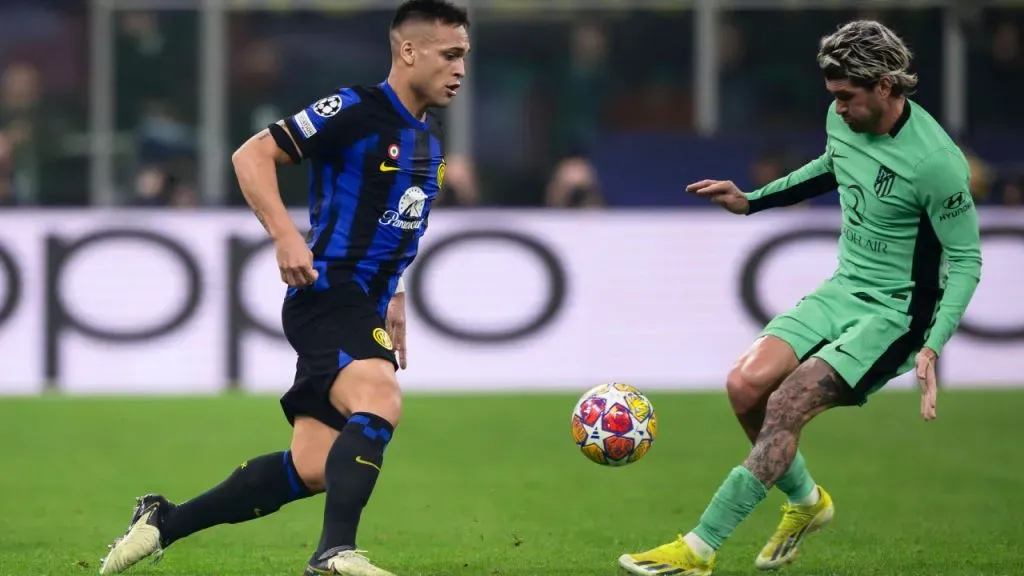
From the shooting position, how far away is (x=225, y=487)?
6.36 meters

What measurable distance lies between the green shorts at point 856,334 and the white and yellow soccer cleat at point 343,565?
6.54 ft

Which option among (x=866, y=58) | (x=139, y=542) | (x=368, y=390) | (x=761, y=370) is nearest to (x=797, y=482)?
(x=761, y=370)

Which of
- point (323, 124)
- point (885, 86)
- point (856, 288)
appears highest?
point (885, 86)

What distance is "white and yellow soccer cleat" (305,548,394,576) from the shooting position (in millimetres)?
5605

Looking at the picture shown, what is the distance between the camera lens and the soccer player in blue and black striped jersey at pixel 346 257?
5910mm

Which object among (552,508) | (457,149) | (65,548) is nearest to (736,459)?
(552,508)

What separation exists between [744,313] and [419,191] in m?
8.39

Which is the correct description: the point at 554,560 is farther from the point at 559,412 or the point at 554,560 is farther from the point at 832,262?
the point at 832,262

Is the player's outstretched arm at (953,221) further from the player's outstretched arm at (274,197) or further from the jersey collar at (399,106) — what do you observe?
the player's outstretched arm at (274,197)

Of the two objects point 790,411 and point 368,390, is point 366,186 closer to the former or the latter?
point 368,390

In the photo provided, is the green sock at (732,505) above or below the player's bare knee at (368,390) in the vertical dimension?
below

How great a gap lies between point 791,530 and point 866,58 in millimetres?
1958

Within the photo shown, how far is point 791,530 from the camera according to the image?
269 inches

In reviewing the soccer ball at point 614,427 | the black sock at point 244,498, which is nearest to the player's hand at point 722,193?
the soccer ball at point 614,427
